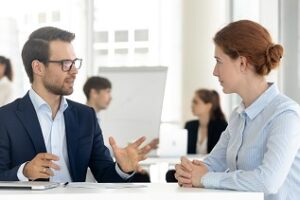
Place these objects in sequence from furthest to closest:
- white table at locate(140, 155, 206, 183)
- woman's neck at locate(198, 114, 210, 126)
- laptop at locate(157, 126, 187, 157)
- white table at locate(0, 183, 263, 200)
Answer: woman's neck at locate(198, 114, 210, 126)
laptop at locate(157, 126, 187, 157)
white table at locate(140, 155, 206, 183)
white table at locate(0, 183, 263, 200)

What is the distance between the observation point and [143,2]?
1078 cm

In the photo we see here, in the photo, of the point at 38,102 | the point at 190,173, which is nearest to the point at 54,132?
the point at 38,102

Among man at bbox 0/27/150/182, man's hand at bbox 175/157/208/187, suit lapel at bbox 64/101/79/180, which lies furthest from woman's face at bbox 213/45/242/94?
suit lapel at bbox 64/101/79/180

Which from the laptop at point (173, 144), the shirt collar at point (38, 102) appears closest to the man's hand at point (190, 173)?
the shirt collar at point (38, 102)

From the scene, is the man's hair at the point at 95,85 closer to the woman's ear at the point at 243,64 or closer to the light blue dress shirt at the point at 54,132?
the light blue dress shirt at the point at 54,132

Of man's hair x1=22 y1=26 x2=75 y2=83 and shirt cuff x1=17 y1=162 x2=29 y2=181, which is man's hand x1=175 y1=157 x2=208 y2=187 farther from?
man's hair x1=22 y1=26 x2=75 y2=83

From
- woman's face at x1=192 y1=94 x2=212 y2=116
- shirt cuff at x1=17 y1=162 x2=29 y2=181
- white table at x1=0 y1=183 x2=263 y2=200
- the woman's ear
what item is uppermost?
the woman's ear

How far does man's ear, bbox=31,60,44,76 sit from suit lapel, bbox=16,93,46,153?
271 mm

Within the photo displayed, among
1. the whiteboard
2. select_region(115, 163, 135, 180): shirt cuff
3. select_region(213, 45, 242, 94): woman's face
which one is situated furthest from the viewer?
the whiteboard

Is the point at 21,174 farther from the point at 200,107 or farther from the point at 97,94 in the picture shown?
the point at 200,107

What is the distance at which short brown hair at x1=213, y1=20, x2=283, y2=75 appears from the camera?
107 inches

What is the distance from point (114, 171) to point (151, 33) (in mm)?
7654

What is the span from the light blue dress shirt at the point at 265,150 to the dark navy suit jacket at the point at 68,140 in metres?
0.70

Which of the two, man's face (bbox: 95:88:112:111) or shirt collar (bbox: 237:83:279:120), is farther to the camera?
man's face (bbox: 95:88:112:111)
